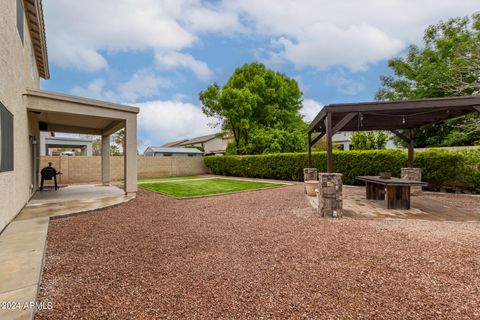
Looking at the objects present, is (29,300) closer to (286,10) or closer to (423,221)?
(423,221)

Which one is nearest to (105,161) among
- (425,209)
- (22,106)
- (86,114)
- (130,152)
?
(130,152)

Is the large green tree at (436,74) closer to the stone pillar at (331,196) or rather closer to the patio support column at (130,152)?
the stone pillar at (331,196)

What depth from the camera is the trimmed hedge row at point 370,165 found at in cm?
992

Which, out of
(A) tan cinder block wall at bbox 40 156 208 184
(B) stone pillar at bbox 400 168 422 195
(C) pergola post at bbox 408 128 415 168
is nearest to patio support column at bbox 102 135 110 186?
(A) tan cinder block wall at bbox 40 156 208 184

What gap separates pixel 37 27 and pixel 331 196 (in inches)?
444

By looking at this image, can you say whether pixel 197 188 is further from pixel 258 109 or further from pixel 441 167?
pixel 258 109

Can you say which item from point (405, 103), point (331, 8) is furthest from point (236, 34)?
point (405, 103)

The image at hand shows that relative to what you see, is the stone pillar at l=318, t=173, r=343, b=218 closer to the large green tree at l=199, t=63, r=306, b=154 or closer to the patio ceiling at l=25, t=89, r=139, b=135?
the patio ceiling at l=25, t=89, r=139, b=135

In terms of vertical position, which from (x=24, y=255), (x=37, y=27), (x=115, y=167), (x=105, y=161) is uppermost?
(x=37, y=27)

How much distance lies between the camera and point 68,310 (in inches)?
95.6

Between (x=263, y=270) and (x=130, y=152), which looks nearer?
(x=263, y=270)

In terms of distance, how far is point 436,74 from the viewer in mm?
15812

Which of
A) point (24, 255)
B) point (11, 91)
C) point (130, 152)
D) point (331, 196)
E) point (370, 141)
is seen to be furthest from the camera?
point (370, 141)

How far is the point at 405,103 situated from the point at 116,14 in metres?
11.0
